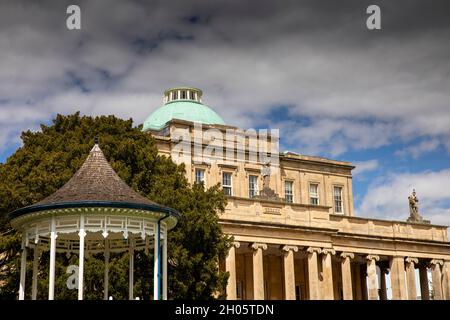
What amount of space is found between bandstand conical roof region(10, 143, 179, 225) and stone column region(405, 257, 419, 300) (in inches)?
1369

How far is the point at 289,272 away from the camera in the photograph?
5006 cm

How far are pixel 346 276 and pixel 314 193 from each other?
11.8 m

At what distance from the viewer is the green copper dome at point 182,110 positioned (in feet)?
198

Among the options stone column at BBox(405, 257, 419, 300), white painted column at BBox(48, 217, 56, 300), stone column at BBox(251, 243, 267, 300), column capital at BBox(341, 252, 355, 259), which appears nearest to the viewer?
white painted column at BBox(48, 217, 56, 300)

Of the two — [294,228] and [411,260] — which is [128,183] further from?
[411,260]

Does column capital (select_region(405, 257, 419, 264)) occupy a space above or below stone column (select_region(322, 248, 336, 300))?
above

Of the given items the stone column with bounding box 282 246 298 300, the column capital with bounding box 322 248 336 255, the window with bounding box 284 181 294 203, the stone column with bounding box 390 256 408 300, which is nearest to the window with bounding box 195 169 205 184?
the window with bounding box 284 181 294 203

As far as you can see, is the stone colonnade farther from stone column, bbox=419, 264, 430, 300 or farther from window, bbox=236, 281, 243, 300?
window, bbox=236, 281, 243, 300

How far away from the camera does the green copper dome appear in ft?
198

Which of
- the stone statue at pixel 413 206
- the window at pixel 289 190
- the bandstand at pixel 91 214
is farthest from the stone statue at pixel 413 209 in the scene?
the bandstand at pixel 91 214

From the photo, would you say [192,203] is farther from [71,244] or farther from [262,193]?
[262,193]

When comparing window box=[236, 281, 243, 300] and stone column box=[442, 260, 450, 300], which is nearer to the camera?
window box=[236, 281, 243, 300]

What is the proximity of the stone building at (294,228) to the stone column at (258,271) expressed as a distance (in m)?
0.07
